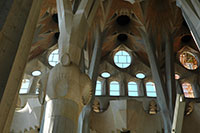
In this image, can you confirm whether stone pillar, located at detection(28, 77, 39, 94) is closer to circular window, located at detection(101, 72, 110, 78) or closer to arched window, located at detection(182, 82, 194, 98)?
circular window, located at detection(101, 72, 110, 78)

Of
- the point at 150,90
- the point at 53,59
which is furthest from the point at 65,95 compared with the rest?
the point at 53,59

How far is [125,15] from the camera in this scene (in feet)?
49.5

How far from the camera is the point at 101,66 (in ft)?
50.2

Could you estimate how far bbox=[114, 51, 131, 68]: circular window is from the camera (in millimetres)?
15452

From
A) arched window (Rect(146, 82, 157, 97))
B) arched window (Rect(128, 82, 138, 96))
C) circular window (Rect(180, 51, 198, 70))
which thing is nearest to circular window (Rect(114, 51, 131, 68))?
arched window (Rect(128, 82, 138, 96))

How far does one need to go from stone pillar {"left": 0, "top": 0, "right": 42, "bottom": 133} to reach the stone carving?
277 cm

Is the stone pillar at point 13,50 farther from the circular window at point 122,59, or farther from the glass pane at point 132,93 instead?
the circular window at point 122,59

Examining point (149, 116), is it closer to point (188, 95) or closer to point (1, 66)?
point (188, 95)

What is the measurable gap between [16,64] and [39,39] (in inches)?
517

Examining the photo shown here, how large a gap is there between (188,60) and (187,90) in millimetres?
2380

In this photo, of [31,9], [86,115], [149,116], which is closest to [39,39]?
[86,115]

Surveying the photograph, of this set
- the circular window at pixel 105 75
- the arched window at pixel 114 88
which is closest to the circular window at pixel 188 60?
the arched window at pixel 114 88

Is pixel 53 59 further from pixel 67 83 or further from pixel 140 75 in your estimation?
pixel 67 83

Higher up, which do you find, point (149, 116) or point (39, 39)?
point (39, 39)
